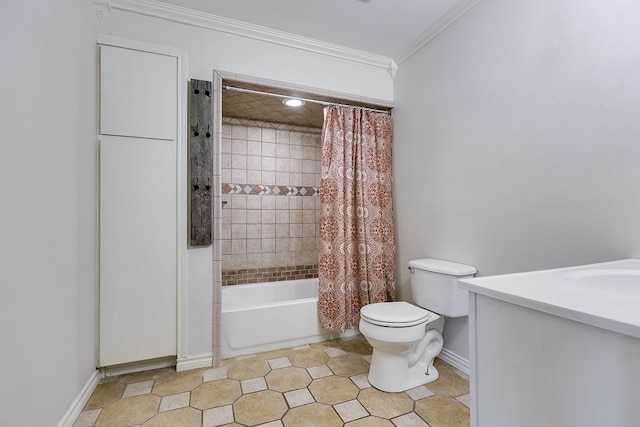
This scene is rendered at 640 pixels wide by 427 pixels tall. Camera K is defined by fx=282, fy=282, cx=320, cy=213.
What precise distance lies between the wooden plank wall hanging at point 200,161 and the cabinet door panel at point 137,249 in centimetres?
12

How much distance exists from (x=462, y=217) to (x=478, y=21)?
1229 millimetres

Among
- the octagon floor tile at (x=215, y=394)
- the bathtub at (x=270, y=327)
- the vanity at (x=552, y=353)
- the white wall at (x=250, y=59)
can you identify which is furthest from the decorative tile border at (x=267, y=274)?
the vanity at (x=552, y=353)

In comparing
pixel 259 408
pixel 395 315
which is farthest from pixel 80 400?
pixel 395 315

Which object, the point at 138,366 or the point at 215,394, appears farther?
the point at 138,366

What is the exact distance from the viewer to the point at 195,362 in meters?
1.90

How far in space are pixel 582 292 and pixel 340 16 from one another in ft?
6.80

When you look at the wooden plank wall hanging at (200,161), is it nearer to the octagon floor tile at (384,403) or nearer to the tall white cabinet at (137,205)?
the tall white cabinet at (137,205)

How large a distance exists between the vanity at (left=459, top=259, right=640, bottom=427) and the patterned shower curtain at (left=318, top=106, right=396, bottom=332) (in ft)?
4.97

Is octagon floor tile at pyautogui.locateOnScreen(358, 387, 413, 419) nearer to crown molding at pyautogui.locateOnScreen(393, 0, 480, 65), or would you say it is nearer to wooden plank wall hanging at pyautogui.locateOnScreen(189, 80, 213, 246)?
wooden plank wall hanging at pyautogui.locateOnScreen(189, 80, 213, 246)

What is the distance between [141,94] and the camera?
1.79 m

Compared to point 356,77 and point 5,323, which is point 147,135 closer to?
point 5,323

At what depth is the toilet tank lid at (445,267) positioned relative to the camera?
1.72m

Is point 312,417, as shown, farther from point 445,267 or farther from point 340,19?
point 340,19

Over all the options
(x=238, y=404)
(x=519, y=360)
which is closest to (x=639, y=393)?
(x=519, y=360)
